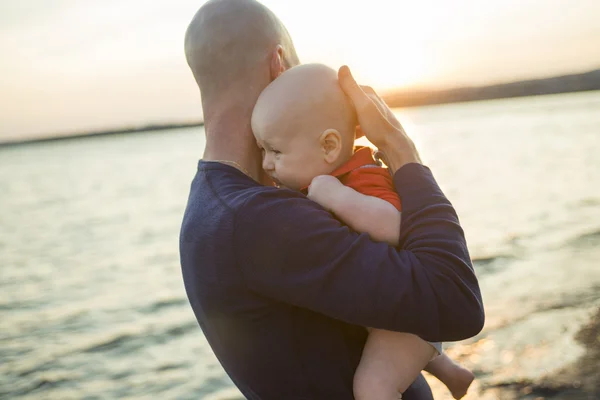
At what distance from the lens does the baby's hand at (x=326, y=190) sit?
6.13 ft

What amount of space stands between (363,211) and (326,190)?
0.13m

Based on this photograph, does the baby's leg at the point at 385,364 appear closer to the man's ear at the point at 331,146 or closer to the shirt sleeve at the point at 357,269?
the shirt sleeve at the point at 357,269

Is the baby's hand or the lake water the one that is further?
the lake water

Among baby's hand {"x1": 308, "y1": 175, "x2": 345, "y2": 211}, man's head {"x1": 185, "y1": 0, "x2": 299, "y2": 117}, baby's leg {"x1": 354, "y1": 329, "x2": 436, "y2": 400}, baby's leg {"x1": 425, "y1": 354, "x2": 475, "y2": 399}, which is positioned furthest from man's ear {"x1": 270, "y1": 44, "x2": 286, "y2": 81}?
baby's leg {"x1": 425, "y1": 354, "x2": 475, "y2": 399}

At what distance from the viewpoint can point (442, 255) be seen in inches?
66.6

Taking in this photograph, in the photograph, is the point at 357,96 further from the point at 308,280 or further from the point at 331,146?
the point at 308,280

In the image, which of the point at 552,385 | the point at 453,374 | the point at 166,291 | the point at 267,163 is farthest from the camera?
the point at 166,291

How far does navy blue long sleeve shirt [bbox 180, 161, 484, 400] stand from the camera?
166cm

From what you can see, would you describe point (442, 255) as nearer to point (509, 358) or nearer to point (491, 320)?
point (509, 358)

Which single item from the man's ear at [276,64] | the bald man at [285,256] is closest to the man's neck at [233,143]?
the bald man at [285,256]

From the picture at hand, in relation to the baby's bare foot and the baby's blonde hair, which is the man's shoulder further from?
the baby's bare foot

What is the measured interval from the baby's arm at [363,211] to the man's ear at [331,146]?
15 centimetres

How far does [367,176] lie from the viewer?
1.99 m

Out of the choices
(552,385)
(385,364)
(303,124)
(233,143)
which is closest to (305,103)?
(303,124)
